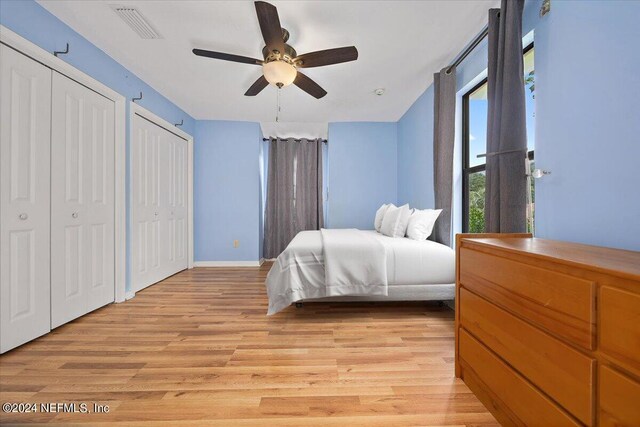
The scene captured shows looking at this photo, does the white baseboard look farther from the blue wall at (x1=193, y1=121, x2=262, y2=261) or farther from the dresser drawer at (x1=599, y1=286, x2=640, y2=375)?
the dresser drawer at (x1=599, y1=286, x2=640, y2=375)

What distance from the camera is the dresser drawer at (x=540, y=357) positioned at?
0.73 m

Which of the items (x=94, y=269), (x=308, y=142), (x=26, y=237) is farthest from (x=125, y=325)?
(x=308, y=142)

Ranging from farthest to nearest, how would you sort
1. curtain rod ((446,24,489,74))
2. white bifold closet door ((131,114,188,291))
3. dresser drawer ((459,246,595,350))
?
white bifold closet door ((131,114,188,291))
curtain rod ((446,24,489,74))
dresser drawer ((459,246,595,350))

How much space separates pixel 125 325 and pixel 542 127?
3.37 m

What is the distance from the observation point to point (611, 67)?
1.19 meters

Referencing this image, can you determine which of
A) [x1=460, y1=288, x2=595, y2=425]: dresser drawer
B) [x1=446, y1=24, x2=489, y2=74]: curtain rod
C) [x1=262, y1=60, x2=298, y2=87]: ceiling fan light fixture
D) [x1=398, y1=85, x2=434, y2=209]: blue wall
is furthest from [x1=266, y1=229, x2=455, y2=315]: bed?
[x1=446, y1=24, x2=489, y2=74]: curtain rod

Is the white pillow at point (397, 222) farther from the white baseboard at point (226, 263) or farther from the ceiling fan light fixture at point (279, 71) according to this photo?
the white baseboard at point (226, 263)

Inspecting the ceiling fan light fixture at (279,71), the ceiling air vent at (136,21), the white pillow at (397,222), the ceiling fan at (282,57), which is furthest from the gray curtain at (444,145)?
the ceiling air vent at (136,21)

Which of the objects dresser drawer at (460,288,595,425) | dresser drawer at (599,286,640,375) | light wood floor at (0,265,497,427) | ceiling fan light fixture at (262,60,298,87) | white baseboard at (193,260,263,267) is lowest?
light wood floor at (0,265,497,427)

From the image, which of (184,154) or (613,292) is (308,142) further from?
(613,292)

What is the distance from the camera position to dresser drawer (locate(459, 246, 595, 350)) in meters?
0.72

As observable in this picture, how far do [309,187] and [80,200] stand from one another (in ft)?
11.4

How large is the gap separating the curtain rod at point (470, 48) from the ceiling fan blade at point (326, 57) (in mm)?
1007

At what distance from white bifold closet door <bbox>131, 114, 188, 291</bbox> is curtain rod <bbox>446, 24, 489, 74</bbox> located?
136 inches
